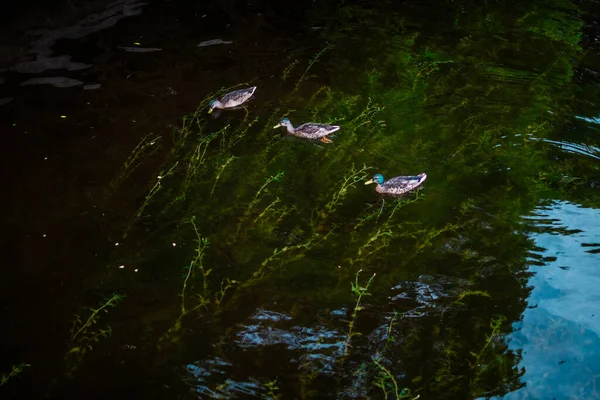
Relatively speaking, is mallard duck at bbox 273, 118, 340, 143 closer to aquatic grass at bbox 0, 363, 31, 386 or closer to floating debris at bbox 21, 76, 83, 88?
floating debris at bbox 21, 76, 83, 88

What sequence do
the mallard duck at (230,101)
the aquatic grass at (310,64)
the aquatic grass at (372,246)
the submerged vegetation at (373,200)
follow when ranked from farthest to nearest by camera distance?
1. the aquatic grass at (310,64)
2. the mallard duck at (230,101)
3. the aquatic grass at (372,246)
4. the submerged vegetation at (373,200)

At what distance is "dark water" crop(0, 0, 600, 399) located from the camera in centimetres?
575

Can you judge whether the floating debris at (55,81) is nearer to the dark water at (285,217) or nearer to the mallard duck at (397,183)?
the dark water at (285,217)

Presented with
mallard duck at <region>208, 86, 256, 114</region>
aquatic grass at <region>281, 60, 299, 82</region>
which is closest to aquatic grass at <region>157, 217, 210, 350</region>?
mallard duck at <region>208, 86, 256, 114</region>

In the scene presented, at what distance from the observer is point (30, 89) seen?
381 inches

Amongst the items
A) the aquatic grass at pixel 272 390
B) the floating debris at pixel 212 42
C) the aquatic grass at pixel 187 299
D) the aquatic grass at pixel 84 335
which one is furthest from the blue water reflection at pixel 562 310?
the floating debris at pixel 212 42

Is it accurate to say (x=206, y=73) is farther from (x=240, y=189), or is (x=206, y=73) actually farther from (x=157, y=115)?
(x=240, y=189)

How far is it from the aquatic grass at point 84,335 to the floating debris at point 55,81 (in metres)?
5.37

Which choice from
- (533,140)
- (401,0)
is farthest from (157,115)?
(401,0)

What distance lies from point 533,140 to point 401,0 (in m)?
7.14

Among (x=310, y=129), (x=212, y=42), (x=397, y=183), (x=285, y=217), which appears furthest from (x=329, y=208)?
(x=212, y=42)

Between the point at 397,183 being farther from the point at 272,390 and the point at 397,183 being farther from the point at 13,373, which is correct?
the point at 13,373

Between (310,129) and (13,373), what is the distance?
557cm

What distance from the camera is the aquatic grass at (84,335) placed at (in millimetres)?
5531
